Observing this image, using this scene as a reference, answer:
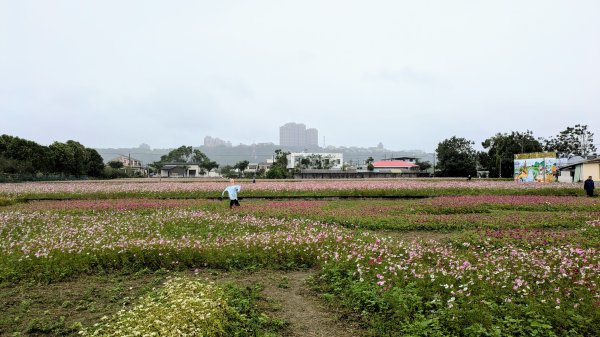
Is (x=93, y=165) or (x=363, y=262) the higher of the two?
(x=93, y=165)

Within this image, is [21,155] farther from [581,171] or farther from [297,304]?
[581,171]

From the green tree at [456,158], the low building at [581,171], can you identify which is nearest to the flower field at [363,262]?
the low building at [581,171]

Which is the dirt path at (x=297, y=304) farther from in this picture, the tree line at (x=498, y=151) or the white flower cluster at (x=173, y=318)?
the tree line at (x=498, y=151)

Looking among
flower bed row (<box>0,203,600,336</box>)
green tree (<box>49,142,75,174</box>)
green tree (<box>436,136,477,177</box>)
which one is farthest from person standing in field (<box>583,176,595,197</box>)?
green tree (<box>49,142,75,174</box>)

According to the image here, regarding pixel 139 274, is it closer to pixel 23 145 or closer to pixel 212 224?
pixel 212 224

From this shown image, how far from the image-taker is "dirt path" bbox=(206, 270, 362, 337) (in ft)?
19.3

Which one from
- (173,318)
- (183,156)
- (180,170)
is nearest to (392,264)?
(173,318)

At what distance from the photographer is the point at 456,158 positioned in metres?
81.0

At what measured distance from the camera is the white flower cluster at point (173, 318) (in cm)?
486

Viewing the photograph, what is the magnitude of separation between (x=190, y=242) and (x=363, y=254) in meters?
4.61

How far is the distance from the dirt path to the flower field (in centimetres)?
29

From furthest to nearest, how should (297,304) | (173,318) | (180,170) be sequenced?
(180,170) → (297,304) → (173,318)

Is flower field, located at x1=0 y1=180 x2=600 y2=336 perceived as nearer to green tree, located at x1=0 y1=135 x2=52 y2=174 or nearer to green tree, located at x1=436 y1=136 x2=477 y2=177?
green tree, located at x1=0 y1=135 x2=52 y2=174

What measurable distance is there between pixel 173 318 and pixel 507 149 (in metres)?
73.5
